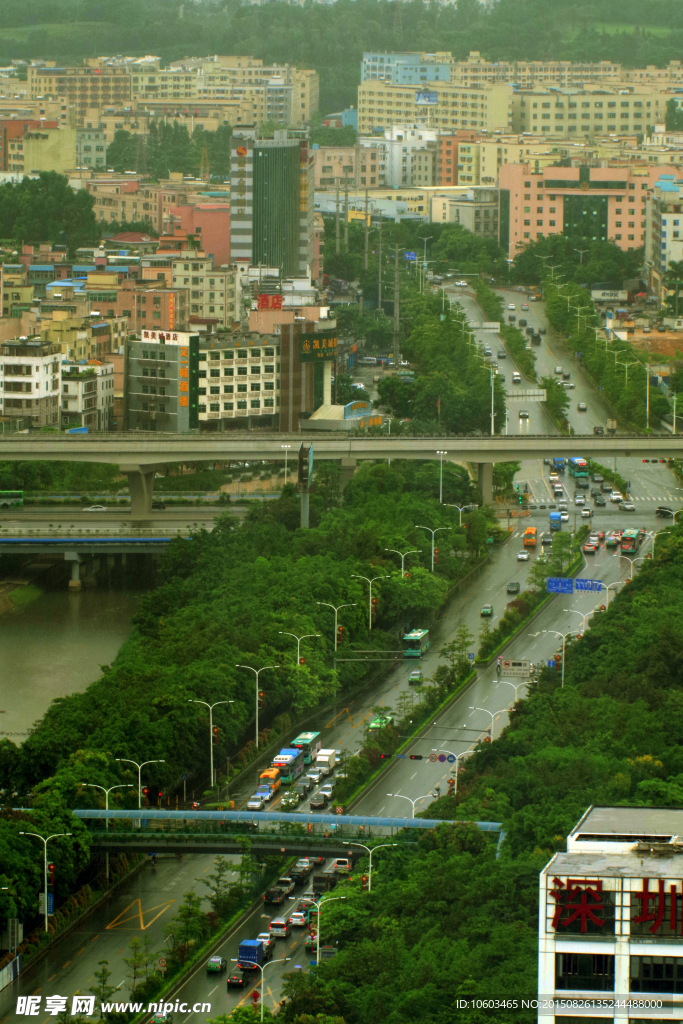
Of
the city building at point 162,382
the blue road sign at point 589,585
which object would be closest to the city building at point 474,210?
the city building at point 162,382

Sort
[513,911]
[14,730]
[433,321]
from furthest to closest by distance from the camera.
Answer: [433,321] < [14,730] < [513,911]

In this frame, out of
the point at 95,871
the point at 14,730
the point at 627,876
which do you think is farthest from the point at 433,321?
the point at 627,876

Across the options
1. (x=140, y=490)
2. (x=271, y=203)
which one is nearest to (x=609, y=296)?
(x=271, y=203)

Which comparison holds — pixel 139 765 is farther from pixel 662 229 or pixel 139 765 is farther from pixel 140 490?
pixel 662 229

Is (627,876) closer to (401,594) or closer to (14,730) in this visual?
(14,730)

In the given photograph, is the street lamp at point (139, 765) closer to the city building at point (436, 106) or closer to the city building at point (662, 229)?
the city building at point (662, 229)

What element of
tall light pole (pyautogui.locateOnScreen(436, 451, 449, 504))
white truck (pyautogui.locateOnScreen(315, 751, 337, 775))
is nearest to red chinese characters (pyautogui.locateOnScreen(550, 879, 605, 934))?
white truck (pyautogui.locateOnScreen(315, 751, 337, 775))

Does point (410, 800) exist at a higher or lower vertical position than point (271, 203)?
lower

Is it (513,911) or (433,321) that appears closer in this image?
(513,911)
